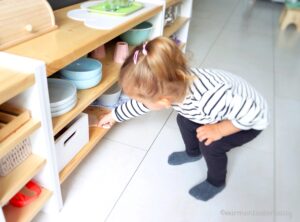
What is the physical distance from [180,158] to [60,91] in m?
0.54

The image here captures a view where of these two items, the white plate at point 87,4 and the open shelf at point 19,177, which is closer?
the open shelf at point 19,177

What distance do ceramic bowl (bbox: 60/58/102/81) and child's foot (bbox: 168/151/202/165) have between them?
45 cm

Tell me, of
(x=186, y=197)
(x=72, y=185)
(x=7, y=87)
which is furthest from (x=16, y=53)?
(x=186, y=197)

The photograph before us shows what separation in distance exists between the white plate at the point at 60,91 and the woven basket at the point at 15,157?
127 mm

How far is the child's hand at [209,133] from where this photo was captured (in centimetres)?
87

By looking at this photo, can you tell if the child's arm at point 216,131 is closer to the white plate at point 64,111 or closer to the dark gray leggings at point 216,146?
the dark gray leggings at point 216,146

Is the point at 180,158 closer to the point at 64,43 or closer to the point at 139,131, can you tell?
the point at 139,131

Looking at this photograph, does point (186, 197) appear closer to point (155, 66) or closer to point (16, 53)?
point (155, 66)

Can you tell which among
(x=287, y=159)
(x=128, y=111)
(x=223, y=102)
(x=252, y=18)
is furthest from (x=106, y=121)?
(x=252, y=18)

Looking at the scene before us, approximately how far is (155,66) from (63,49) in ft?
0.84

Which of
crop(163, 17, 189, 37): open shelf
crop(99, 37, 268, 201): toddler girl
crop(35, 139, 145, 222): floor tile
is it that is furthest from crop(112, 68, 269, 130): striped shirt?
crop(163, 17, 189, 37): open shelf

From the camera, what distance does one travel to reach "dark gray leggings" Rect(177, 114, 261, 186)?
0.88m

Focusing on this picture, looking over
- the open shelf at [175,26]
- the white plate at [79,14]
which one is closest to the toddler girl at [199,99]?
the white plate at [79,14]

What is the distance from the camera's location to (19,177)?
0.70 m
